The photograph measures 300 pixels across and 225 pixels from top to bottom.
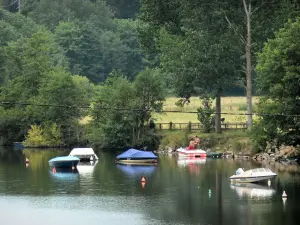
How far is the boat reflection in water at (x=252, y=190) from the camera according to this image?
66.2 metres

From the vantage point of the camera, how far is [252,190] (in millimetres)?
68812

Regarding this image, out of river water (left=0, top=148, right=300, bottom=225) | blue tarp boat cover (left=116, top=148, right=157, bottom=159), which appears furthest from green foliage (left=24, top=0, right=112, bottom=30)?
river water (left=0, top=148, right=300, bottom=225)

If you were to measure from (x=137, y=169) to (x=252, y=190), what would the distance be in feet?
64.8

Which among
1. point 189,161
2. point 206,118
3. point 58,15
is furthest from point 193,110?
point 58,15

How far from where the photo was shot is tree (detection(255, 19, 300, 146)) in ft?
268

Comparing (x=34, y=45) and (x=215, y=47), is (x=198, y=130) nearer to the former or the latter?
(x=215, y=47)

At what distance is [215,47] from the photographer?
309ft

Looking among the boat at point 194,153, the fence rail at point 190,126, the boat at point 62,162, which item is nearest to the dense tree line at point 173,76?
the fence rail at point 190,126

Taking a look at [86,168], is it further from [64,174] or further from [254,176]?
[254,176]

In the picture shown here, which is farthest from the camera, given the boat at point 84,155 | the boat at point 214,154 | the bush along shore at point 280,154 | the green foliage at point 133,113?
the green foliage at point 133,113

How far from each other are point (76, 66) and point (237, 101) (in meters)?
42.8

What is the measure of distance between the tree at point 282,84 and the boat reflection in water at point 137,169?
466 inches

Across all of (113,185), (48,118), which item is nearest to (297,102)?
(113,185)

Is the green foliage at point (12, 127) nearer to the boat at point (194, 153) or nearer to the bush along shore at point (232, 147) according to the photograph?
the bush along shore at point (232, 147)
